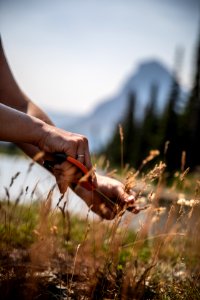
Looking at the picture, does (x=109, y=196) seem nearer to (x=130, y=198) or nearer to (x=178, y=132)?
(x=130, y=198)

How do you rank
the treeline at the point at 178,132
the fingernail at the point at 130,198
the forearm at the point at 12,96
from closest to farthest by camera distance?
the fingernail at the point at 130,198
the forearm at the point at 12,96
the treeline at the point at 178,132

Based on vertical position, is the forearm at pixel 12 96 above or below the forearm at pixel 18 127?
above

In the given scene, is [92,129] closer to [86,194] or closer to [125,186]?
[86,194]

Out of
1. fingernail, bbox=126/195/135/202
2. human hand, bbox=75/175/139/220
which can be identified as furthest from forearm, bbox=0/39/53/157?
fingernail, bbox=126/195/135/202

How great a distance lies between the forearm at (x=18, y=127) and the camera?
1.58 m

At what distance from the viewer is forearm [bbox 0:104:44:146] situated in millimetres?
1582

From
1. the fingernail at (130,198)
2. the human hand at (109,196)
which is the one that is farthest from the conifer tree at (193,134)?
the fingernail at (130,198)

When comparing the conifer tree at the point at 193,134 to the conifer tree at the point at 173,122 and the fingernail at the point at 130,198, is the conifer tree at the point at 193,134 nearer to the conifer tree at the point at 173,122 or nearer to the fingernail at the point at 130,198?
the conifer tree at the point at 173,122

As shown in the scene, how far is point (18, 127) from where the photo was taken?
5.25 feet

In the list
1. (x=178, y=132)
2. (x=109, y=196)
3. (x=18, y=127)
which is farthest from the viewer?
(x=178, y=132)

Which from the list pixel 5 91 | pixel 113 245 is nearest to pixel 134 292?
pixel 113 245

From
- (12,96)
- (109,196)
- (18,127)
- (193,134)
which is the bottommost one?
(193,134)

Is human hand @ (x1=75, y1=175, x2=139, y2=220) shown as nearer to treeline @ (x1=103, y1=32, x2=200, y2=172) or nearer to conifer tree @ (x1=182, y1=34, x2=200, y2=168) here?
treeline @ (x1=103, y1=32, x2=200, y2=172)

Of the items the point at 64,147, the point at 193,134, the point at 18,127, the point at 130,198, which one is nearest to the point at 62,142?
the point at 64,147
